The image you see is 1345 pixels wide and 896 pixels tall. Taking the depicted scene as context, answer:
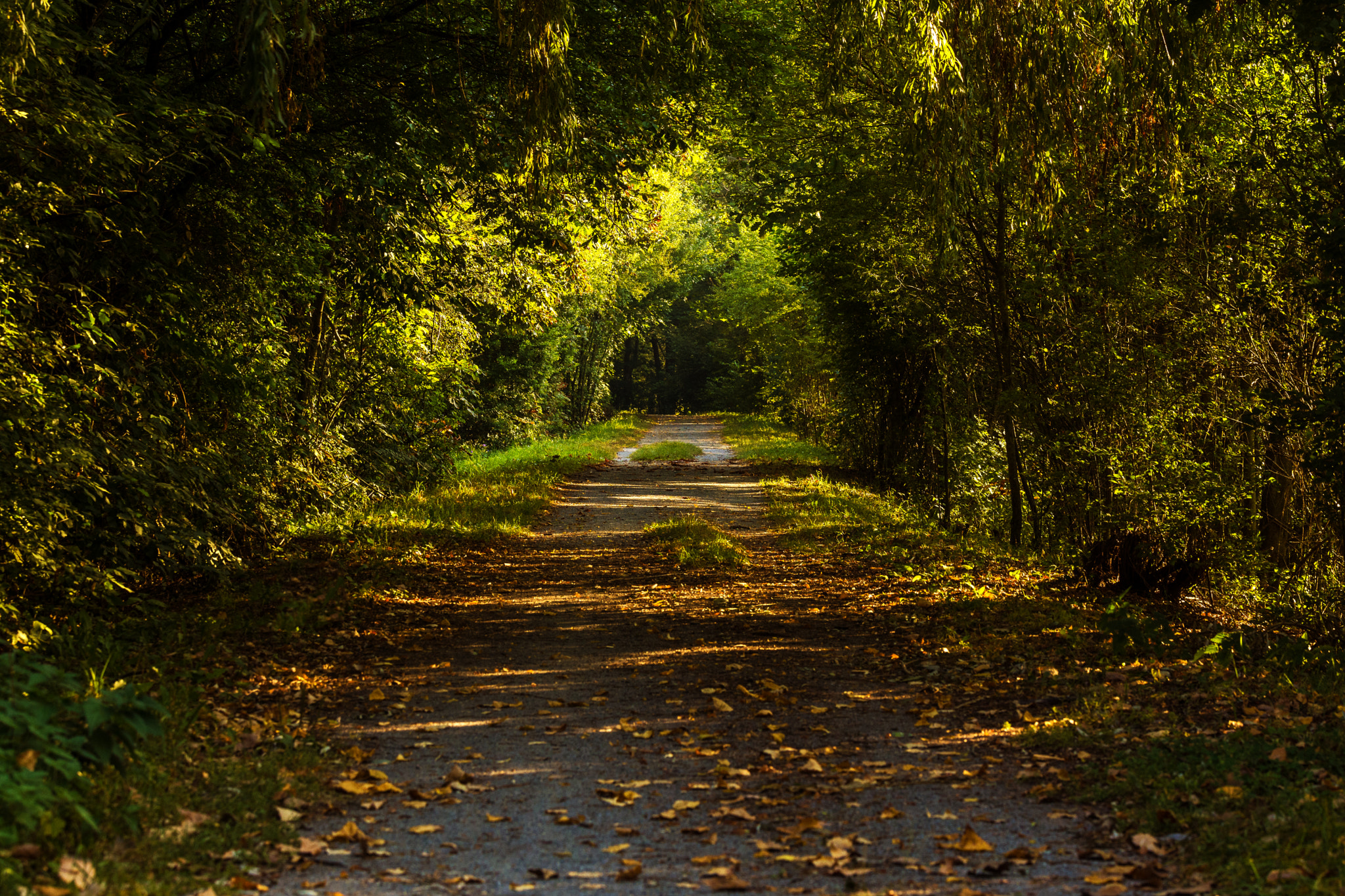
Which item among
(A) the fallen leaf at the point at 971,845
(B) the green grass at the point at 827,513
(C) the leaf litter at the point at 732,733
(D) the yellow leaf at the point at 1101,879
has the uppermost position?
(B) the green grass at the point at 827,513

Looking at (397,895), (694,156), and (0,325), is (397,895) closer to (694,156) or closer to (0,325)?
(0,325)

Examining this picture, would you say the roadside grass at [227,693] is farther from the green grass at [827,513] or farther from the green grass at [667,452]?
the green grass at [667,452]

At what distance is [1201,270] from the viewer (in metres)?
9.60

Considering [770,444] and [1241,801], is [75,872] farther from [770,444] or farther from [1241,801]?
[770,444]

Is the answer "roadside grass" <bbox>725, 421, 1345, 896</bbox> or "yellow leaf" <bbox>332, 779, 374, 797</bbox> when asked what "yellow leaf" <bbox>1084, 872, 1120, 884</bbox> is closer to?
"roadside grass" <bbox>725, 421, 1345, 896</bbox>

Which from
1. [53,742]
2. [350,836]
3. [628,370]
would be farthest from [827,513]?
[628,370]

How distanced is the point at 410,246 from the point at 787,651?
5.24 m

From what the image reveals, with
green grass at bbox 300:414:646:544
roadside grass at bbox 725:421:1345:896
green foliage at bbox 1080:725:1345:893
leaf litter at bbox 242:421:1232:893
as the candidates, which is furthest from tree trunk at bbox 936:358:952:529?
green foliage at bbox 1080:725:1345:893

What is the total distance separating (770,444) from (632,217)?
1673 cm

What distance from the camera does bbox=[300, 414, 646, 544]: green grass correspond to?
11.9m

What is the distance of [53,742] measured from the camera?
3955mm

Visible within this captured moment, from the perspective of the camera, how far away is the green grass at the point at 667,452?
26781mm

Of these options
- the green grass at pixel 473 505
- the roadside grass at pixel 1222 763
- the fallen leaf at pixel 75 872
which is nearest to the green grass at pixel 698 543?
the green grass at pixel 473 505

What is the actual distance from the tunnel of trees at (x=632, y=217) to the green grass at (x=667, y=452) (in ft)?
40.2
